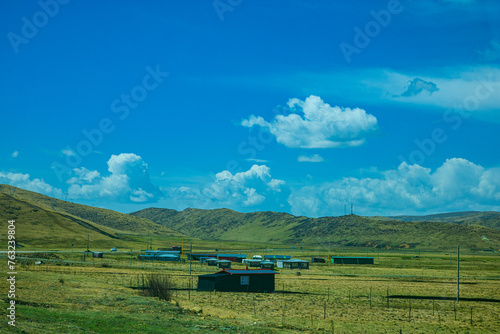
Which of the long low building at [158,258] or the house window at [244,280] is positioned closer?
the house window at [244,280]

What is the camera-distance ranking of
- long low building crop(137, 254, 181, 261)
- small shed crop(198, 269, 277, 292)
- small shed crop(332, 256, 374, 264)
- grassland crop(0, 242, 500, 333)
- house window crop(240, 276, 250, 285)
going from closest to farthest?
1. grassland crop(0, 242, 500, 333)
2. small shed crop(198, 269, 277, 292)
3. house window crop(240, 276, 250, 285)
4. long low building crop(137, 254, 181, 261)
5. small shed crop(332, 256, 374, 264)

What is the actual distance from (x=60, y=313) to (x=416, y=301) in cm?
4297

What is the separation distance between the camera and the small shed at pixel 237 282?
60938mm

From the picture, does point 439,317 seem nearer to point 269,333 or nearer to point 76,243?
point 269,333

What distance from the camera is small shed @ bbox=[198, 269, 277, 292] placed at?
60938mm

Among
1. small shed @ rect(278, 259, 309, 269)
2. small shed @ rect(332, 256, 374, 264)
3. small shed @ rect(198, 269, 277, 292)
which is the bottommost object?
small shed @ rect(332, 256, 374, 264)

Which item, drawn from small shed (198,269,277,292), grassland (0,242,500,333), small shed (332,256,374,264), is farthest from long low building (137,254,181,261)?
small shed (198,269,277,292)

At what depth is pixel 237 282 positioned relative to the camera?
61500 millimetres

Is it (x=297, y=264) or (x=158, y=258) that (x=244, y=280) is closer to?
(x=297, y=264)

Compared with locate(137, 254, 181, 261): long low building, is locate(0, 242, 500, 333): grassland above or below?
above

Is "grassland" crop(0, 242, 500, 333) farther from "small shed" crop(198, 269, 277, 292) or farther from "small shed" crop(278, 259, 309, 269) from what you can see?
"small shed" crop(278, 259, 309, 269)

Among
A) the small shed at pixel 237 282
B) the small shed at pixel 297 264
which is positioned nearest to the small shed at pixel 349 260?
the small shed at pixel 297 264

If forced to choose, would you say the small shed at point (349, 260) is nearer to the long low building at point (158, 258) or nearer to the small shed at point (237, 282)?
the long low building at point (158, 258)

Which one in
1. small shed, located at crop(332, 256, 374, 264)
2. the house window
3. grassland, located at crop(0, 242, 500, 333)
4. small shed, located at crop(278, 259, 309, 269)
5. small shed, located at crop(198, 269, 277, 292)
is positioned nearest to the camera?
grassland, located at crop(0, 242, 500, 333)
